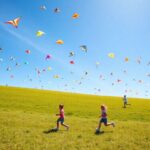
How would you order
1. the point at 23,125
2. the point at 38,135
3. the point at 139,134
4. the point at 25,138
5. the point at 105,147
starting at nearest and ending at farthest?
the point at 105,147, the point at 25,138, the point at 38,135, the point at 139,134, the point at 23,125

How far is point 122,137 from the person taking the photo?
16141 millimetres

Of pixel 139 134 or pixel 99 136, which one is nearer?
pixel 99 136

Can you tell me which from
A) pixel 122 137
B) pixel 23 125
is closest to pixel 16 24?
pixel 23 125

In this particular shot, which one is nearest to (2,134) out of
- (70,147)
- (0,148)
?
(0,148)

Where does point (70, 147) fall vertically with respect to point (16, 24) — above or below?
below

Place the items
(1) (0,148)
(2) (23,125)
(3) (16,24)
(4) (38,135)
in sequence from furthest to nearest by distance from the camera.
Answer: (3) (16,24), (2) (23,125), (4) (38,135), (1) (0,148)

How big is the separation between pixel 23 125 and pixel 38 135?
160 inches

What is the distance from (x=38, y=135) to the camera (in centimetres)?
1591

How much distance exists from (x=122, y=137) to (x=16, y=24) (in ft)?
44.2

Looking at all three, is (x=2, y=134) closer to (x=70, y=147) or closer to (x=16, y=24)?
(x=70, y=147)

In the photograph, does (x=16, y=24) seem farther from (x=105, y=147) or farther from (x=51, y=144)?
(x=105, y=147)

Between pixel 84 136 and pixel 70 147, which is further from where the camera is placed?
pixel 84 136

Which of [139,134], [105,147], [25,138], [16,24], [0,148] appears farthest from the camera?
[16,24]

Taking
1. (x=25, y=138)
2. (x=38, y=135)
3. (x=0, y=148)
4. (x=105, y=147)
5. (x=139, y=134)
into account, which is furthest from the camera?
(x=139, y=134)
